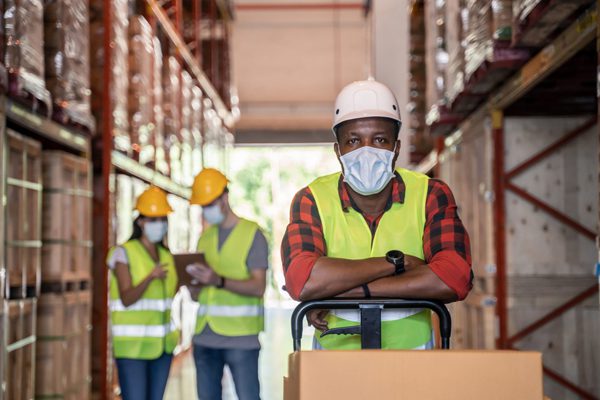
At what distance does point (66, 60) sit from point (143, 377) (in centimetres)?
291

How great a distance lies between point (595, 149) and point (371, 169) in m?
5.80

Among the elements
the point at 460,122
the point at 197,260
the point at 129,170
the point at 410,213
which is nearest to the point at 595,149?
the point at 460,122

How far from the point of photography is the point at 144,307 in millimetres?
6941

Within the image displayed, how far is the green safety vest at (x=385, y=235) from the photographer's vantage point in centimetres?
339

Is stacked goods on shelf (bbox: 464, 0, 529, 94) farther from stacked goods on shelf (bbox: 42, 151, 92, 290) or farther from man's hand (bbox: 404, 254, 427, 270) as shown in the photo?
man's hand (bbox: 404, 254, 427, 270)

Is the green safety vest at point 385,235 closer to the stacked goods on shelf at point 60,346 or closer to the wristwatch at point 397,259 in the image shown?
the wristwatch at point 397,259

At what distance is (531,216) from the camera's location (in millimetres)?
8836

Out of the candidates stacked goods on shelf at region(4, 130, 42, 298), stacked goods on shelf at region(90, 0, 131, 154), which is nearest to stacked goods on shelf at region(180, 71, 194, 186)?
stacked goods on shelf at region(90, 0, 131, 154)

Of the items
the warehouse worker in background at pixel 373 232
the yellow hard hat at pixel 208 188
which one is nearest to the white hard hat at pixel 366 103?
the warehouse worker in background at pixel 373 232

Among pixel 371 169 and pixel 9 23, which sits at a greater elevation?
pixel 9 23

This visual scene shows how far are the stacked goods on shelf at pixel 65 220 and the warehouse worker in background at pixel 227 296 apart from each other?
187 cm

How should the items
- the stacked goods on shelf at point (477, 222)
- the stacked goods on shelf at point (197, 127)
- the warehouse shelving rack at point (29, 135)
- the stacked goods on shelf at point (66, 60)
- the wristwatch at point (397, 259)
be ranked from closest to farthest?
the wristwatch at point (397, 259), the warehouse shelving rack at point (29, 135), the stacked goods on shelf at point (66, 60), the stacked goods on shelf at point (477, 222), the stacked goods on shelf at point (197, 127)

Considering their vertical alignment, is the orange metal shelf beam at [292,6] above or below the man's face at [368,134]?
above

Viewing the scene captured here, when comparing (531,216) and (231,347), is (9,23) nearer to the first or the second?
(231,347)
